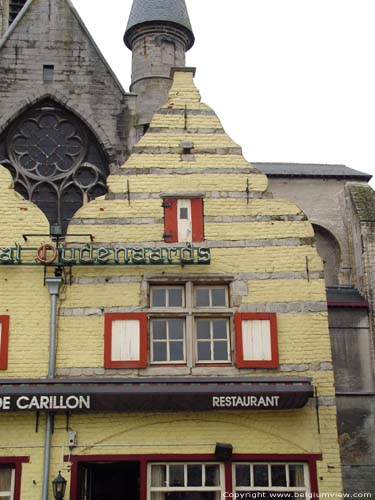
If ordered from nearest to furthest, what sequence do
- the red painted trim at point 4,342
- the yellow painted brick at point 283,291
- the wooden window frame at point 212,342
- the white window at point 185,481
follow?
the white window at point 185,481 → the red painted trim at point 4,342 → the wooden window frame at point 212,342 → the yellow painted brick at point 283,291

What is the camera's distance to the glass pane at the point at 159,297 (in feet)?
36.2

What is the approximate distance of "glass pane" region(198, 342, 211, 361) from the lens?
10719mm

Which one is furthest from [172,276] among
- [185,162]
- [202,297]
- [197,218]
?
[185,162]

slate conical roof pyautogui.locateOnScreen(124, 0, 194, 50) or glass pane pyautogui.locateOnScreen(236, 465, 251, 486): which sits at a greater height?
slate conical roof pyautogui.locateOnScreen(124, 0, 194, 50)

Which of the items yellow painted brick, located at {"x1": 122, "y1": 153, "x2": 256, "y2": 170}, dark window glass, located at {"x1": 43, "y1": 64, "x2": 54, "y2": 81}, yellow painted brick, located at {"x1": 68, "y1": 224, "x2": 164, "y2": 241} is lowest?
yellow painted brick, located at {"x1": 68, "y1": 224, "x2": 164, "y2": 241}

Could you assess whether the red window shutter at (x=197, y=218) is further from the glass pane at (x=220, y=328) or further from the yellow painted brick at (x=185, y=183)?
the glass pane at (x=220, y=328)

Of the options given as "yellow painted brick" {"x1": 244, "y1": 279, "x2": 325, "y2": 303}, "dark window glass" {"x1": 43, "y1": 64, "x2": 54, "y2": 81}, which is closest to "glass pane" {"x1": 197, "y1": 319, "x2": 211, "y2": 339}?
"yellow painted brick" {"x1": 244, "y1": 279, "x2": 325, "y2": 303}

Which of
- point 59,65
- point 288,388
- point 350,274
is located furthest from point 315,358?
point 350,274

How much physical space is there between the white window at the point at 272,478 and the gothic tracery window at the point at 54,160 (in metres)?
8.64

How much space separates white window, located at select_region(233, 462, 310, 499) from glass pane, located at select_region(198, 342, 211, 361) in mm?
1572

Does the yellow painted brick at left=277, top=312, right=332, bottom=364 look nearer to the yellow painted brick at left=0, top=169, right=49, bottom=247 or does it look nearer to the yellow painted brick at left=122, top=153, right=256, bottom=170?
the yellow painted brick at left=122, top=153, right=256, bottom=170

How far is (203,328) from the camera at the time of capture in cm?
1094

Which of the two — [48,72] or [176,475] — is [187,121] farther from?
[48,72]

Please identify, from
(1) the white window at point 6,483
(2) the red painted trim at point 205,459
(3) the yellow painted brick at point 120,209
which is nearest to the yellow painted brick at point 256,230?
(3) the yellow painted brick at point 120,209
